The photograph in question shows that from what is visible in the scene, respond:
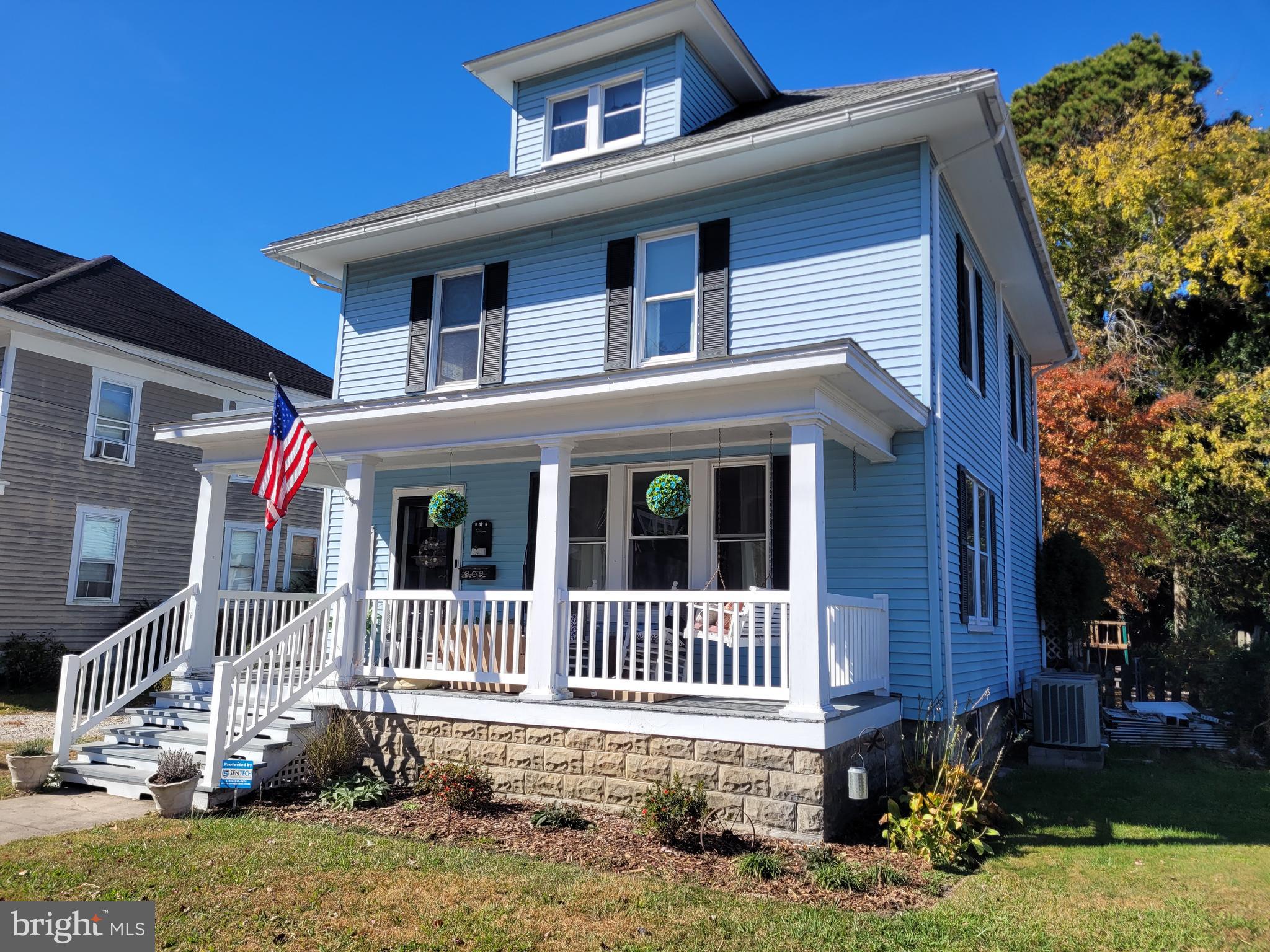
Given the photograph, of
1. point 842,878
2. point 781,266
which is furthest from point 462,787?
point 781,266

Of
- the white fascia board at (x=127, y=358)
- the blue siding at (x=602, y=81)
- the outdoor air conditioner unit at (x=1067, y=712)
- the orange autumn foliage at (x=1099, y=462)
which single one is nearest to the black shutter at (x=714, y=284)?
the blue siding at (x=602, y=81)

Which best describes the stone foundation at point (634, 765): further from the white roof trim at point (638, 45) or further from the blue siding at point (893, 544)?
the white roof trim at point (638, 45)

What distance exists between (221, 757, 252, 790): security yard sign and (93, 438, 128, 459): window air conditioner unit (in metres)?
11.6

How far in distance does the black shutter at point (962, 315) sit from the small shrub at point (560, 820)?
6.21 meters

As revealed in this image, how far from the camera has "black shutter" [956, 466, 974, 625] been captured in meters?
9.11

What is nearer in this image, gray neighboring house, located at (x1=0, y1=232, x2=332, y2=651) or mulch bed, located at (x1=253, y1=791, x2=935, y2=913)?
mulch bed, located at (x1=253, y1=791, x2=935, y2=913)

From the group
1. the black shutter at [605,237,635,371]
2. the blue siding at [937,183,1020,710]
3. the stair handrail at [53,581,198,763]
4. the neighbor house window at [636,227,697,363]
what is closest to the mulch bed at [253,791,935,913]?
the stair handrail at [53,581,198,763]

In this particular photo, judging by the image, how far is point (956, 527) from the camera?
30.0 feet

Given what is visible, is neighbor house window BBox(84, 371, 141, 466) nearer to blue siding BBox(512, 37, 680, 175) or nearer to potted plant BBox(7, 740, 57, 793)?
blue siding BBox(512, 37, 680, 175)

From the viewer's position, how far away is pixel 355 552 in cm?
878

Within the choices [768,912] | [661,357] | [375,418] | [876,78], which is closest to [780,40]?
[876,78]

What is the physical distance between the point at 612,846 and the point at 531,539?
184 inches

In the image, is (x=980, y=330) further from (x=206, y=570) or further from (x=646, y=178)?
(x=206, y=570)

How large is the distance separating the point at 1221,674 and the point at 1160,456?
6911 mm
